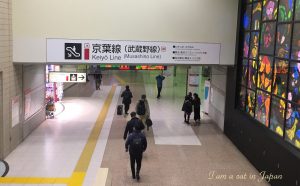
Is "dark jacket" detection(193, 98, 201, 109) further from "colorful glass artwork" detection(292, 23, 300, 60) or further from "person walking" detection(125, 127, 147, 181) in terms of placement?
"colorful glass artwork" detection(292, 23, 300, 60)

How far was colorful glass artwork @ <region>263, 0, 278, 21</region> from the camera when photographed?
29.4ft

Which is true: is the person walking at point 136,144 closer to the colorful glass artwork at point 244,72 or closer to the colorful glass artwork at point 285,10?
the colorful glass artwork at point 285,10

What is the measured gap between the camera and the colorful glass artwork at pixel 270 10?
895 centimetres

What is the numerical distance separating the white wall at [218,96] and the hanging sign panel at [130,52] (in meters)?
1.63

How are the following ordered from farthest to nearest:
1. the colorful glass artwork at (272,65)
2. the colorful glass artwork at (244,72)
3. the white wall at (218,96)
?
1. the white wall at (218,96)
2. the colorful glass artwork at (244,72)
3. the colorful glass artwork at (272,65)

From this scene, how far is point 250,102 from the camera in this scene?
10562 millimetres

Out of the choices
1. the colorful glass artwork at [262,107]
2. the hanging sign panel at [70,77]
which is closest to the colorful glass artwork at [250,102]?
the colorful glass artwork at [262,107]

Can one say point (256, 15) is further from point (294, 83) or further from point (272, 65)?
point (294, 83)

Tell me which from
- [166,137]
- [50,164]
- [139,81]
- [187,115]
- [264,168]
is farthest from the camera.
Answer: [139,81]


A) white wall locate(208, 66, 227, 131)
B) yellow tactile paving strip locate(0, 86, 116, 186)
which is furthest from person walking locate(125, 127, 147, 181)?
white wall locate(208, 66, 227, 131)

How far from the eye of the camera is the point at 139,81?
28.5 m

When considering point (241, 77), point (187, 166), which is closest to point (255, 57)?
point (241, 77)

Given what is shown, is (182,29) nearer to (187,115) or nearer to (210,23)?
(210,23)

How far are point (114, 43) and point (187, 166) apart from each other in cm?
406
